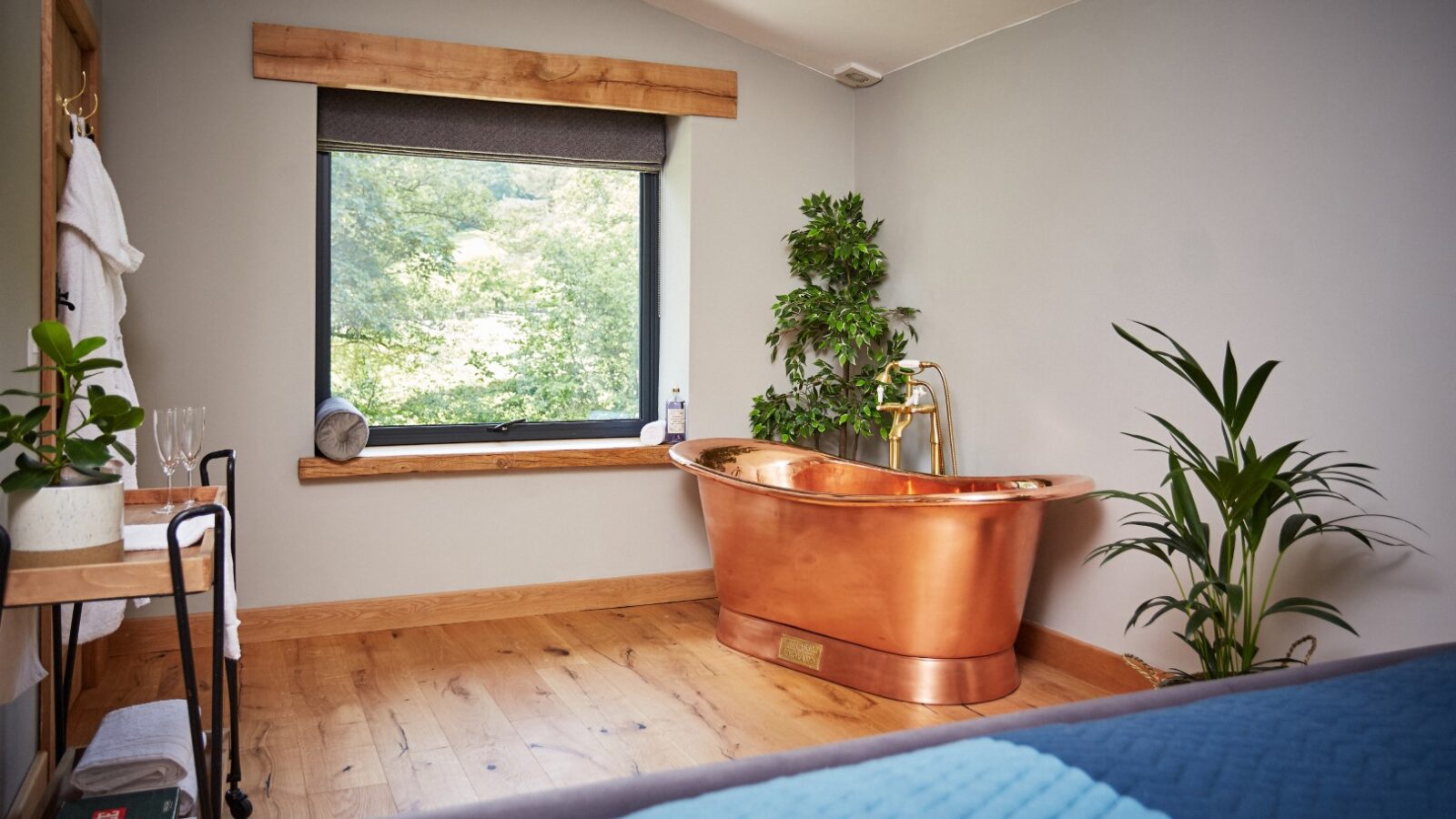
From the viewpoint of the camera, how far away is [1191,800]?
716 millimetres

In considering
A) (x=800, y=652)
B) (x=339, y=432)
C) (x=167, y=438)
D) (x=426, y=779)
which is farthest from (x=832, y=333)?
(x=167, y=438)

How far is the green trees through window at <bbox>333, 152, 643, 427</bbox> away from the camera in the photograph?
4.01 m

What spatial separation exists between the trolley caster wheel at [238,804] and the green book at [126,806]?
25 centimetres

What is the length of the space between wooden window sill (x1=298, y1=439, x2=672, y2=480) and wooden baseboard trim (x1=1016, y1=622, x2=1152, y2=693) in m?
1.56

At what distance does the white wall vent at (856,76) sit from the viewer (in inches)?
164

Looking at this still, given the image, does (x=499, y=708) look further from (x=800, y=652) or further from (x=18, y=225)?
(x=18, y=225)

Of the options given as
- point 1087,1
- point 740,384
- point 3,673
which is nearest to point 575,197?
point 740,384

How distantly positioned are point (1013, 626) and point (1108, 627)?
1.01ft

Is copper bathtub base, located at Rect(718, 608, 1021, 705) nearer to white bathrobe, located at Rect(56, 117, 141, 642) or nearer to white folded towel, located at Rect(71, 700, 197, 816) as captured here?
white folded towel, located at Rect(71, 700, 197, 816)

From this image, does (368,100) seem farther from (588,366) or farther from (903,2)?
(903,2)

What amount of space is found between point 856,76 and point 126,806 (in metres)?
3.54

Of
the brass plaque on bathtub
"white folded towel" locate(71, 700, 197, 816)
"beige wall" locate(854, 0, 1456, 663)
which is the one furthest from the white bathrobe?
"beige wall" locate(854, 0, 1456, 663)

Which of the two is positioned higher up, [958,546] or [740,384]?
[740,384]

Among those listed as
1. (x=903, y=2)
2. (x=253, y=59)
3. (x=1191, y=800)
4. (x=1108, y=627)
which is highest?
(x=903, y=2)
